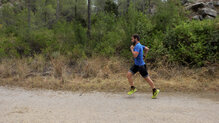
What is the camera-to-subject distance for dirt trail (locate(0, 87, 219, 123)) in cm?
379

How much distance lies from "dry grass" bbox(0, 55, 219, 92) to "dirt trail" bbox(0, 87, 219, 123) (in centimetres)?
69

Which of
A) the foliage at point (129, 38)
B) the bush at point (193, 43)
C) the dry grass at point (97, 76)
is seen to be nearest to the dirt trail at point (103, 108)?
the dry grass at point (97, 76)

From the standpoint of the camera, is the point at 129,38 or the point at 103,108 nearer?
the point at 103,108

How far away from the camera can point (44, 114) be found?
4109mm

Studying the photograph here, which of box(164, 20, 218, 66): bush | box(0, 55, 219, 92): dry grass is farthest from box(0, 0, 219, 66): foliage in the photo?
box(0, 55, 219, 92): dry grass

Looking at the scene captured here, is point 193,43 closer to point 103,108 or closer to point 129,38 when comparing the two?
point 129,38

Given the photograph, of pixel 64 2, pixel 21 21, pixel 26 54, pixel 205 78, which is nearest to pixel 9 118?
pixel 205 78

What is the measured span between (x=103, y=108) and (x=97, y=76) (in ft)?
10.7

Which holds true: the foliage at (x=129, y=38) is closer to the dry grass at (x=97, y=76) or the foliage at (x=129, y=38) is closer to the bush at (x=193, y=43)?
the bush at (x=193, y=43)

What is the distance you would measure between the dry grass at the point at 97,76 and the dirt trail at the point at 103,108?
69 cm

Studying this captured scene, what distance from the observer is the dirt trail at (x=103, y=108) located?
3787 millimetres

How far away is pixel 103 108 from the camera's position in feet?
14.7

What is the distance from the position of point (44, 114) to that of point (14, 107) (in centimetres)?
113

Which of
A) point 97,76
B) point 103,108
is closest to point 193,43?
point 97,76
